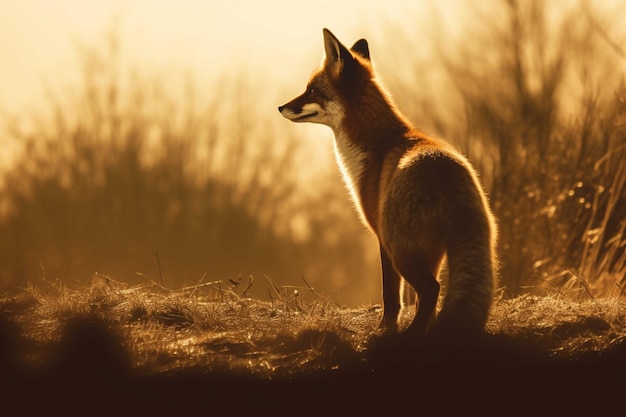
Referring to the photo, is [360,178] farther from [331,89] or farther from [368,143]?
[331,89]

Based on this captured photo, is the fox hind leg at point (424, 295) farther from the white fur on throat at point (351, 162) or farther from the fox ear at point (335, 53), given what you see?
the fox ear at point (335, 53)

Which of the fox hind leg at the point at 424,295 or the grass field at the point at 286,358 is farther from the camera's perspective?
the fox hind leg at the point at 424,295

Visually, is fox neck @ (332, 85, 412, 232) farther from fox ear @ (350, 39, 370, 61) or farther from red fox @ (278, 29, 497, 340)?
fox ear @ (350, 39, 370, 61)

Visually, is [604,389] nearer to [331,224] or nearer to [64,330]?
[64,330]

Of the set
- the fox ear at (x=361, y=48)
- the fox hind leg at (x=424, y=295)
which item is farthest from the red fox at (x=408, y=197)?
the fox ear at (x=361, y=48)

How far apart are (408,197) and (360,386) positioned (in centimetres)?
Result: 150

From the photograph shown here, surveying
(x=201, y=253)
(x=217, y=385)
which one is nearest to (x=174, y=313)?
(x=217, y=385)

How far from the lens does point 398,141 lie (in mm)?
7766

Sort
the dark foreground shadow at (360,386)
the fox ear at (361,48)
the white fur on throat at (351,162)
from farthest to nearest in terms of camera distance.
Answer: the fox ear at (361,48) < the white fur on throat at (351,162) < the dark foreground shadow at (360,386)

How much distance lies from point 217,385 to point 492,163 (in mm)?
11041

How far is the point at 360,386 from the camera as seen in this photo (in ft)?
19.1

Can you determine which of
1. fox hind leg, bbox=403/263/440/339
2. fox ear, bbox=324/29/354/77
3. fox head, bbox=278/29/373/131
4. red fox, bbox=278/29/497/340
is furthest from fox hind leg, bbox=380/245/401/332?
fox ear, bbox=324/29/354/77

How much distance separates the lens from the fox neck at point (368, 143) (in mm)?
7641

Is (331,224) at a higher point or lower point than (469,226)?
lower
